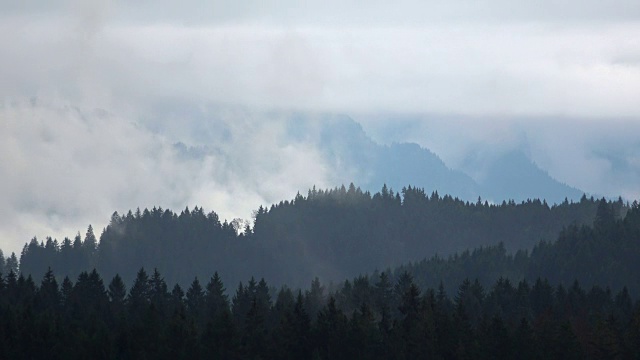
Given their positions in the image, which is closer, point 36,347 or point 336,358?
point 36,347

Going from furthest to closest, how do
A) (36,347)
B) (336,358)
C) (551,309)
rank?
(551,309)
(336,358)
(36,347)

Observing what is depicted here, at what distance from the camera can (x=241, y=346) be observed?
151500 mm

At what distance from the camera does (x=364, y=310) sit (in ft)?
552

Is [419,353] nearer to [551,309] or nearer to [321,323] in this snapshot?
[321,323]

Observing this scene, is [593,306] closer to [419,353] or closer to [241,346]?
[419,353]

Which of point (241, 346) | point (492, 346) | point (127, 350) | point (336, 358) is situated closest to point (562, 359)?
point (492, 346)

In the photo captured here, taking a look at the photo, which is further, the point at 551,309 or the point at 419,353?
the point at 551,309

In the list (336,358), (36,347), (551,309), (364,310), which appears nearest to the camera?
(36,347)

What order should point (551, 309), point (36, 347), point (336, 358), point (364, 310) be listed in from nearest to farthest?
point (36, 347)
point (336, 358)
point (364, 310)
point (551, 309)

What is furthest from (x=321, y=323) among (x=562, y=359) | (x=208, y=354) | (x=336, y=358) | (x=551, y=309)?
(x=551, y=309)

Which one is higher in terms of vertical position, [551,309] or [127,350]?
[551,309]

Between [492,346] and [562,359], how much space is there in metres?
8.07

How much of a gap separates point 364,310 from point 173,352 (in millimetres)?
28834

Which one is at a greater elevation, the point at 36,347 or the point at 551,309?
the point at 551,309
